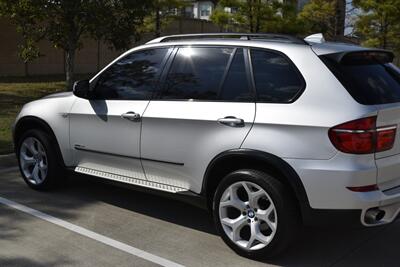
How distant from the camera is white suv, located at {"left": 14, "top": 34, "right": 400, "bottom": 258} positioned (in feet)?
12.6

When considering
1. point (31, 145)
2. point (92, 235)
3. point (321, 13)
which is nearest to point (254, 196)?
point (92, 235)

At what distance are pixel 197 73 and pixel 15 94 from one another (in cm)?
1061

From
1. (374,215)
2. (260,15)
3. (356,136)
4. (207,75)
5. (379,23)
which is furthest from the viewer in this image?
(379,23)

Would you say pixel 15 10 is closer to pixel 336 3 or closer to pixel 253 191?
pixel 253 191

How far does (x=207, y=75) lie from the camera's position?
15.1 feet

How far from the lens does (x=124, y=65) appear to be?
5.34m

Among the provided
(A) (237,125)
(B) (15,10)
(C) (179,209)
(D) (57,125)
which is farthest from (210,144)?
(B) (15,10)

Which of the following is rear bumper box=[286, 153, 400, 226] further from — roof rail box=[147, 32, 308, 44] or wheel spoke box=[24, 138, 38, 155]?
wheel spoke box=[24, 138, 38, 155]

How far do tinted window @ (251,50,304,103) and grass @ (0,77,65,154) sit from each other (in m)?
4.51

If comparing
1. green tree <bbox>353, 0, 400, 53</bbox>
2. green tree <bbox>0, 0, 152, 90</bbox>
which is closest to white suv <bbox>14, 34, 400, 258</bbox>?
green tree <bbox>0, 0, 152, 90</bbox>

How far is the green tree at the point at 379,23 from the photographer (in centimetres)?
2319

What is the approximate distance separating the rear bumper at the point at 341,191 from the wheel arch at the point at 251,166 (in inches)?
1.9

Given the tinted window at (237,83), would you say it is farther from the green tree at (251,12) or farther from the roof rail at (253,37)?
the green tree at (251,12)

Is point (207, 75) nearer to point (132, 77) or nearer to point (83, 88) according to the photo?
point (132, 77)
